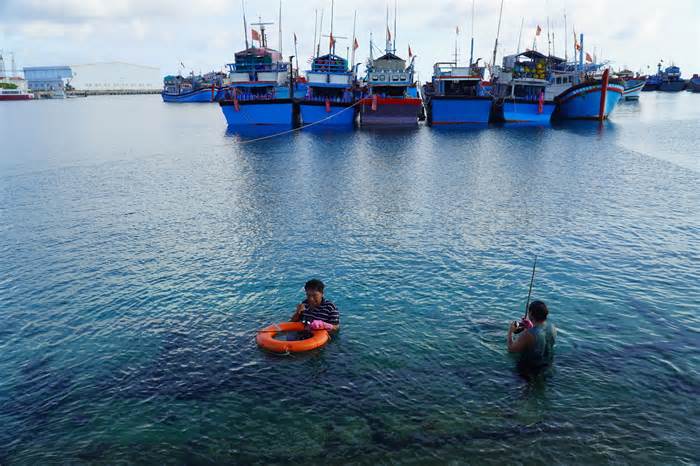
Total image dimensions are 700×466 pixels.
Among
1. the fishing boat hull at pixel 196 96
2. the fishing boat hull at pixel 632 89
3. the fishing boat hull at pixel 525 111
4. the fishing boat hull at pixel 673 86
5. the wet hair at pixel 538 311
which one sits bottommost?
the wet hair at pixel 538 311

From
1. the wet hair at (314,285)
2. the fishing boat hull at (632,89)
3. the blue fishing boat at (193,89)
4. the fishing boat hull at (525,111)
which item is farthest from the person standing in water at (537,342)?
the blue fishing boat at (193,89)

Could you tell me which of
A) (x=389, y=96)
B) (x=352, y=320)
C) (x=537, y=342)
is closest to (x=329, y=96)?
(x=389, y=96)

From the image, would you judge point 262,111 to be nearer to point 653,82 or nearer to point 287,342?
point 287,342

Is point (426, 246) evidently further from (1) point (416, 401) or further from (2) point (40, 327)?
(2) point (40, 327)

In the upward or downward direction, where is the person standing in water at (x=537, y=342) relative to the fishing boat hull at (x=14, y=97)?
downward

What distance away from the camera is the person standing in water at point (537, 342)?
34.5 feet

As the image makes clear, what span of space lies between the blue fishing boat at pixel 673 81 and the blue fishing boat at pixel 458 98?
479ft

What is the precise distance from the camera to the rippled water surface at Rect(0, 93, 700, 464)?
9.29 m

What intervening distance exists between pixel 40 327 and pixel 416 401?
415 inches

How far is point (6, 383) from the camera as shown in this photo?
11.1 metres

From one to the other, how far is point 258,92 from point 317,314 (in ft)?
219

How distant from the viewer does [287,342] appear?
12.1 metres

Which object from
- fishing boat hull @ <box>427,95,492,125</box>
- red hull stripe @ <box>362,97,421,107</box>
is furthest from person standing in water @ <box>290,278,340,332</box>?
fishing boat hull @ <box>427,95,492,125</box>

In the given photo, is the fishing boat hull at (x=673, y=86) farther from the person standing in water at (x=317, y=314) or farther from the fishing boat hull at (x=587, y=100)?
the person standing in water at (x=317, y=314)
